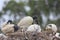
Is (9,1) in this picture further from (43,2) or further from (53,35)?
(53,35)

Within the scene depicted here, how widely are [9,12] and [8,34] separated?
8383 mm

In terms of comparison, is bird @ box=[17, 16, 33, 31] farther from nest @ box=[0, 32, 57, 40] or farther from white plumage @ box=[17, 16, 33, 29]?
A: nest @ box=[0, 32, 57, 40]

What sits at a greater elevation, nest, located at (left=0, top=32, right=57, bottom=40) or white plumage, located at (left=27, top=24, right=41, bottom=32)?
white plumage, located at (left=27, top=24, right=41, bottom=32)

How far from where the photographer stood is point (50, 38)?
1861 millimetres

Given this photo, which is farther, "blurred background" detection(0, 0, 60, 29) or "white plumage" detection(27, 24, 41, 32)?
"blurred background" detection(0, 0, 60, 29)

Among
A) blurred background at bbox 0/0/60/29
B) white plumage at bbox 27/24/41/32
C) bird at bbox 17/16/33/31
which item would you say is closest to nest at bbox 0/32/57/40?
white plumage at bbox 27/24/41/32

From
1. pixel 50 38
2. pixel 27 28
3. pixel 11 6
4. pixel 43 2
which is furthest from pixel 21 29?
pixel 43 2

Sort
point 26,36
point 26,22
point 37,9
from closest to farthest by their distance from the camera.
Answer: point 26,36 → point 26,22 → point 37,9

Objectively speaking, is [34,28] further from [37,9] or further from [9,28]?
A: [37,9]

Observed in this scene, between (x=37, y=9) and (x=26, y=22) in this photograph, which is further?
(x=37, y=9)

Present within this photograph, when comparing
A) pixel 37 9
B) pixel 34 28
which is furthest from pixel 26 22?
pixel 37 9

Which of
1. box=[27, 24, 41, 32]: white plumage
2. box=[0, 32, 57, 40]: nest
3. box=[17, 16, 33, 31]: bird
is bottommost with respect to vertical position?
box=[0, 32, 57, 40]: nest

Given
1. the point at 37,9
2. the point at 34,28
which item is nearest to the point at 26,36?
the point at 34,28

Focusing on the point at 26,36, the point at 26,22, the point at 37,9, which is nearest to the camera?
the point at 26,36
